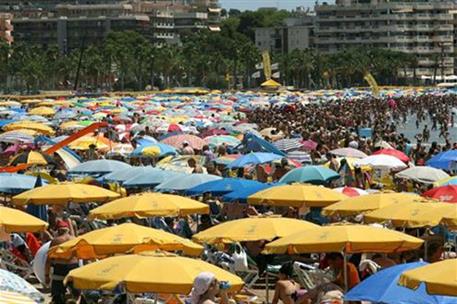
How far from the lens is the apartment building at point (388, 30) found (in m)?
150

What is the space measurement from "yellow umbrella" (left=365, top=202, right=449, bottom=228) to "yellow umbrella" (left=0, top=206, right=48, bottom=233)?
3.53 metres

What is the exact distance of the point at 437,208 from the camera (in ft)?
45.9

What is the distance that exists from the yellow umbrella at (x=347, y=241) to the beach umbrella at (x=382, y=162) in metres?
11.0

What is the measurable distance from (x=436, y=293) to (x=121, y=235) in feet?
14.1

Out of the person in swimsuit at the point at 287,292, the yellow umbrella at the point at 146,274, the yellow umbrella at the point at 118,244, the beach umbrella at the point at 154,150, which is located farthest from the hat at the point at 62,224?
the beach umbrella at the point at 154,150

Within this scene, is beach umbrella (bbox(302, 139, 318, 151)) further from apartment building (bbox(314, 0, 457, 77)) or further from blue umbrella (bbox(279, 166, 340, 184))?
apartment building (bbox(314, 0, 457, 77))

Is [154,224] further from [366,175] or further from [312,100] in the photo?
[312,100]

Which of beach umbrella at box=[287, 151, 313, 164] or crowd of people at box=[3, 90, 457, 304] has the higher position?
crowd of people at box=[3, 90, 457, 304]

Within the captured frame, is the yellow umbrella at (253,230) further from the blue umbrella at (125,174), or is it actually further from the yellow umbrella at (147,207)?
the blue umbrella at (125,174)

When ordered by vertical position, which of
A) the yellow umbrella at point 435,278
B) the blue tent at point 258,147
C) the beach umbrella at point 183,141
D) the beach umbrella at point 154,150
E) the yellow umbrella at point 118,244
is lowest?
the beach umbrella at point 183,141

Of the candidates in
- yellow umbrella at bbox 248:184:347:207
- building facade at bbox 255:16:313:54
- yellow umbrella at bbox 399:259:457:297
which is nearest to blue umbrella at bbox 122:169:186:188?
yellow umbrella at bbox 248:184:347:207

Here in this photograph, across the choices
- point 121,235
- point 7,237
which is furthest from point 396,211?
point 7,237

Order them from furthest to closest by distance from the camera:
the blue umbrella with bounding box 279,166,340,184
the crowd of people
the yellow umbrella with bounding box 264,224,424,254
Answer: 1. the blue umbrella with bounding box 279,166,340,184
2. the yellow umbrella with bounding box 264,224,424,254
3. the crowd of people

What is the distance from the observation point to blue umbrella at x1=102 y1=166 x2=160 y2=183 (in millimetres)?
20453
